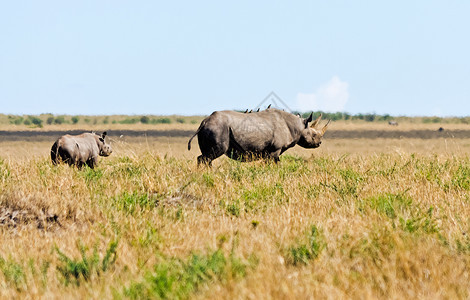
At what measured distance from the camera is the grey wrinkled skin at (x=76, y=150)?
11.0m

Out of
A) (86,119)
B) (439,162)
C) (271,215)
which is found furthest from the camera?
(86,119)

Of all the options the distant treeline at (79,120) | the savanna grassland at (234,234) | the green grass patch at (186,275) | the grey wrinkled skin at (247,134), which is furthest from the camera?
the distant treeline at (79,120)

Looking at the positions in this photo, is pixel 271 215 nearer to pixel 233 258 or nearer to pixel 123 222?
pixel 123 222

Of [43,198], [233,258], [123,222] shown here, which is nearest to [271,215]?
[123,222]

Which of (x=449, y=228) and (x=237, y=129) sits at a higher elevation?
(x=237, y=129)

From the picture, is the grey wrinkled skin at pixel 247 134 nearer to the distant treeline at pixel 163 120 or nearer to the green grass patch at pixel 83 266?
the green grass patch at pixel 83 266

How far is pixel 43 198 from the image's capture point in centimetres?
675

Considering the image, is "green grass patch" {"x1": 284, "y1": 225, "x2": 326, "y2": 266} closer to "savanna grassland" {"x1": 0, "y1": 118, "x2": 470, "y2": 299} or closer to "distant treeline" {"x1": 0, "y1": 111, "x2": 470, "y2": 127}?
"savanna grassland" {"x1": 0, "y1": 118, "x2": 470, "y2": 299}

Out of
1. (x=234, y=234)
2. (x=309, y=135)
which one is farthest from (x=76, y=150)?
(x=234, y=234)

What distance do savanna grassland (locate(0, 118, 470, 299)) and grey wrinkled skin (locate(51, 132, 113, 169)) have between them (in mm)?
1767

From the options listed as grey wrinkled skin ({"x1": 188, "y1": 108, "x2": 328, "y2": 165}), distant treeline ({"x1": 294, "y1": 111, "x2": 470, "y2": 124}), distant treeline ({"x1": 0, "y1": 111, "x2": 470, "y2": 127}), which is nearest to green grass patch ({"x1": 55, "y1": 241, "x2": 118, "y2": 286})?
grey wrinkled skin ({"x1": 188, "y1": 108, "x2": 328, "y2": 165})

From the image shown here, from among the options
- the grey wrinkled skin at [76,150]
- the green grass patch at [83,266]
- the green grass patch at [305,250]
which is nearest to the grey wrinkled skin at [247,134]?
the grey wrinkled skin at [76,150]

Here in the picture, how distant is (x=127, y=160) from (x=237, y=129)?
6.33 feet

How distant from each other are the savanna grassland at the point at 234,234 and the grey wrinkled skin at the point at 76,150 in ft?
5.80
